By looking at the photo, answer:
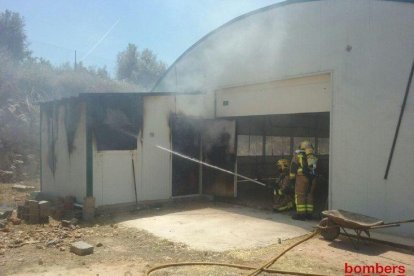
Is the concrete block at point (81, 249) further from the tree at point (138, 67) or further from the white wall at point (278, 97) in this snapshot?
the tree at point (138, 67)

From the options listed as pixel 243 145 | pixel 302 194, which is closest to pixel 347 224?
pixel 302 194

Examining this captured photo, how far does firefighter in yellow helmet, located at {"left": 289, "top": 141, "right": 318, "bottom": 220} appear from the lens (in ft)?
30.1

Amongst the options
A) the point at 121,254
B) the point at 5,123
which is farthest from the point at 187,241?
the point at 5,123

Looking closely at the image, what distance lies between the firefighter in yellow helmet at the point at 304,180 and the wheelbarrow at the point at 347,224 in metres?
1.75

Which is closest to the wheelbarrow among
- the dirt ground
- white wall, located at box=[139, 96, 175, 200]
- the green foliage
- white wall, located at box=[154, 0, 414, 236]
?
the dirt ground

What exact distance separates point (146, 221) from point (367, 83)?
581 centimetres

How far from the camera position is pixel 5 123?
734 inches

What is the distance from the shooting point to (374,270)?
5.79 metres

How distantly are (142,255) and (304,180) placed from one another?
14.5 ft

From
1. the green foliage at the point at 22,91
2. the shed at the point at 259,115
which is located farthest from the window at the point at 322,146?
the green foliage at the point at 22,91

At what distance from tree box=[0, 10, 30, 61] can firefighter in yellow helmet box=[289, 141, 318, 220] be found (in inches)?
1201

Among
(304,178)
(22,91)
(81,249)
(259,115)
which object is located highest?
(22,91)

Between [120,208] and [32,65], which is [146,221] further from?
[32,65]

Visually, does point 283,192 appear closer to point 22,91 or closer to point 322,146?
point 322,146
